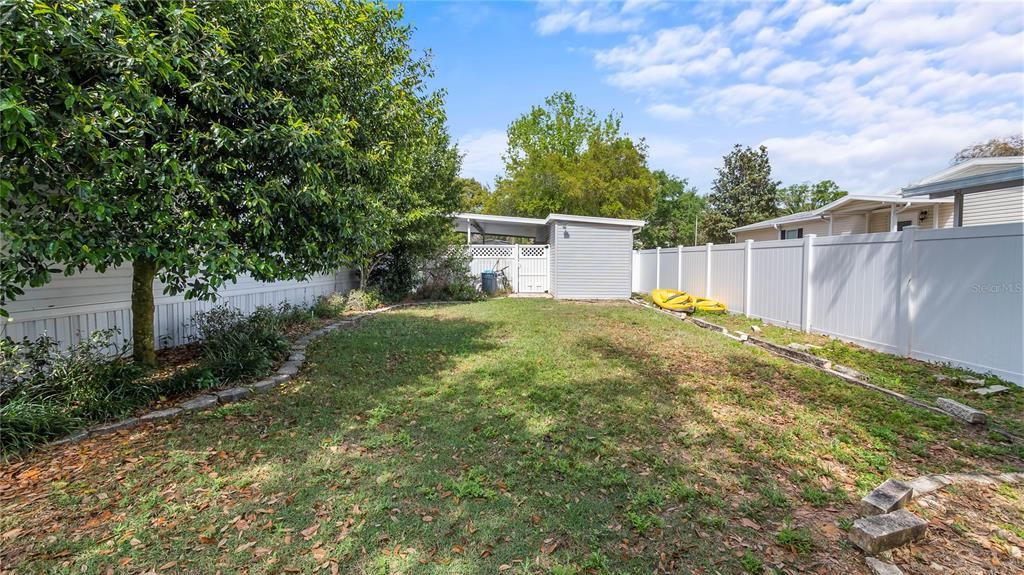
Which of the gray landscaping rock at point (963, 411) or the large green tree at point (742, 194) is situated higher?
the large green tree at point (742, 194)

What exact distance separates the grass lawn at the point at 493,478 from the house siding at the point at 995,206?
10.1 metres

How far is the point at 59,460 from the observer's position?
2633mm

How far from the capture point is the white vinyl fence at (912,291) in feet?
13.4

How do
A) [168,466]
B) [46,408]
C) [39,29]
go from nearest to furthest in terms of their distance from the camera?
[39,29]
[168,466]
[46,408]

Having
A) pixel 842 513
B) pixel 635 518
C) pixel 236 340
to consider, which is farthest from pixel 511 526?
pixel 236 340

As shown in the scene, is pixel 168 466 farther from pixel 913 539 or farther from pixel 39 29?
pixel 913 539

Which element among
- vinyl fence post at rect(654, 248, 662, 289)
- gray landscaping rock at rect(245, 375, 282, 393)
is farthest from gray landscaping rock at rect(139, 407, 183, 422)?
vinyl fence post at rect(654, 248, 662, 289)

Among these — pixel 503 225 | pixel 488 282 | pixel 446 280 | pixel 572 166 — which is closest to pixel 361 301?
pixel 446 280

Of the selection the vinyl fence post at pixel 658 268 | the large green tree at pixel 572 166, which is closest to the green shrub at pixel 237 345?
the vinyl fence post at pixel 658 268

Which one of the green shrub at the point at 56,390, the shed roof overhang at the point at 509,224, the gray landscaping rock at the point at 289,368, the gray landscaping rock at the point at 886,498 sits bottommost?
the gray landscaping rock at the point at 886,498

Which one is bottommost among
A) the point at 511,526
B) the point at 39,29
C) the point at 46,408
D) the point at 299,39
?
the point at 511,526

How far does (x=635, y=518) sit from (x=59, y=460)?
357 cm

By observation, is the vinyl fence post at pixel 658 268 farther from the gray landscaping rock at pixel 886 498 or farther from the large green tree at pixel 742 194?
the large green tree at pixel 742 194

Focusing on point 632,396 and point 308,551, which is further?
point 632,396
